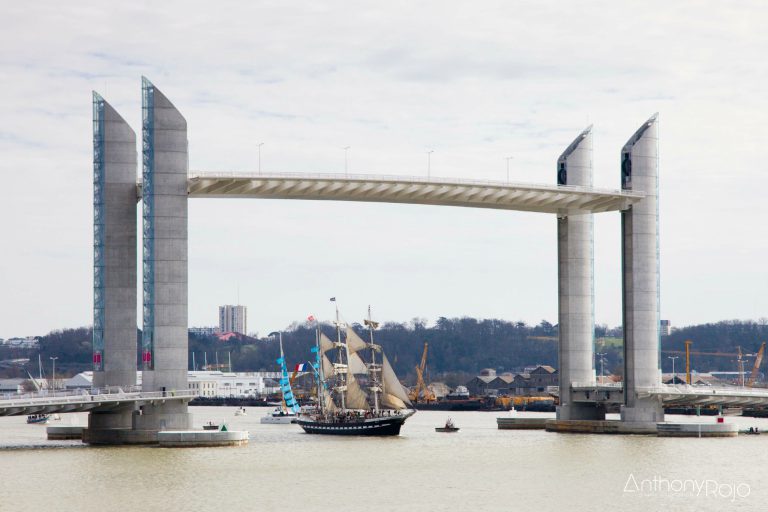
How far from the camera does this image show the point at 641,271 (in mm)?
86438

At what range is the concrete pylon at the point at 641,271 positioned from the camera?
86.1 m

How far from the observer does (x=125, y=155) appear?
78.4 m

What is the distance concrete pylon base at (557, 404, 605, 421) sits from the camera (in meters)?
90.0

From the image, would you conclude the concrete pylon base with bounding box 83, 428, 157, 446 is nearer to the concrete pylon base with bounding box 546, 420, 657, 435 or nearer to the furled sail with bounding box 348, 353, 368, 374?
the furled sail with bounding box 348, 353, 368, 374

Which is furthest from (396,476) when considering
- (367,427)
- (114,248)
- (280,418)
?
(280,418)

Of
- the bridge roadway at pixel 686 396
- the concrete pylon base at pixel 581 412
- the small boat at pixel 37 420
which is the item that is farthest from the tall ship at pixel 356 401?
the small boat at pixel 37 420

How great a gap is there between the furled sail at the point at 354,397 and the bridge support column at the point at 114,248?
2033 centimetres

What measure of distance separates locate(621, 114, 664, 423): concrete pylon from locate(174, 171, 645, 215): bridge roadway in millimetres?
1151

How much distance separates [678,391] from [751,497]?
3544 centimetres

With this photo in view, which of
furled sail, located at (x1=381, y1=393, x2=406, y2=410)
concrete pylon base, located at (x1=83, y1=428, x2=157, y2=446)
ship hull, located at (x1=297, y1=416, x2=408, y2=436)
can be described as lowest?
ship hull, located at (x1=297, y1=416, x2=408, y2=436)

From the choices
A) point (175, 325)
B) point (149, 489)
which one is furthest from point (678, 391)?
point (149, 489)

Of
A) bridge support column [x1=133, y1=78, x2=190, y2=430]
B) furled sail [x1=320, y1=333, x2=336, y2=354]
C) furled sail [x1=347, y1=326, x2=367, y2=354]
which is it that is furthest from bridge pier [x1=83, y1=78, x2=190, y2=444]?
furled sail [x1=320, y1=333, x2=336, y2=354]

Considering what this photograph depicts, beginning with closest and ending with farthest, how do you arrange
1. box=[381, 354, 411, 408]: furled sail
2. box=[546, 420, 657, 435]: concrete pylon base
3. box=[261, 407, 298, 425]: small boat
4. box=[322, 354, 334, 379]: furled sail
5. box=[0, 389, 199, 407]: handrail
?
box=[0, 389, 199, 407]: handrail < box=[546, 420, 657, 435]: concrete pylon base < box=[381, 354, 411, 408]: furled sail < box=[322, 354, 334, 379]: furled sail < box=[261, 407, 298, 425]: small boat

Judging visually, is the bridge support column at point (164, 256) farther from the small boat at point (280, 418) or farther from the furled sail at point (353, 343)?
the small boat at point (280, 418)
